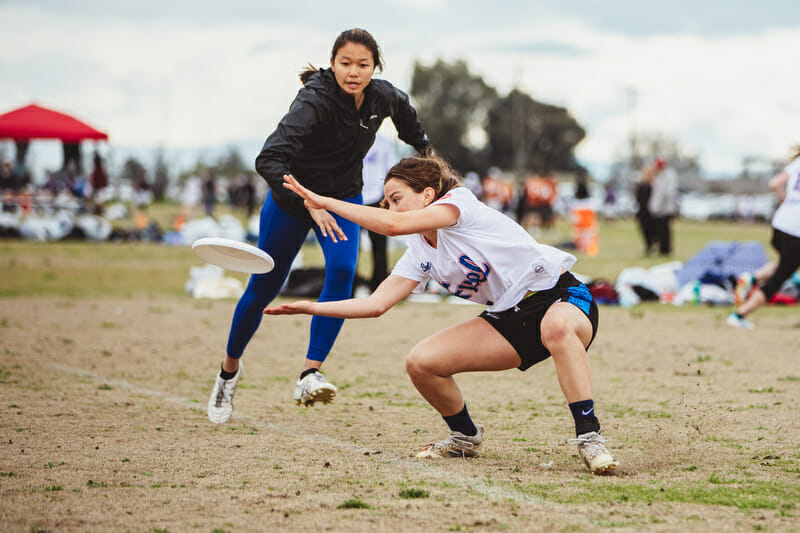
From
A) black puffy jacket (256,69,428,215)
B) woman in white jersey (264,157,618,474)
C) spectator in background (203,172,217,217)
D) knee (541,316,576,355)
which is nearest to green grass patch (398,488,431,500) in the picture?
woman in white jersey (264,157,618,474)

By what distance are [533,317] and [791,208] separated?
17.9ft

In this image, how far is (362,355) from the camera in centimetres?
818

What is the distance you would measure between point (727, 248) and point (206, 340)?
25.7ft

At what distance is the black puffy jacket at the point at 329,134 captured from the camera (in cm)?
471

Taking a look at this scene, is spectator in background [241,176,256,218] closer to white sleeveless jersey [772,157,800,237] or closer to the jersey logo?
white sleeveless jersey [772,157,800,237]

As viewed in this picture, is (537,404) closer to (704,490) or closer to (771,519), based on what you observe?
(704,490)

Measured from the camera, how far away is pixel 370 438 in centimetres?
488

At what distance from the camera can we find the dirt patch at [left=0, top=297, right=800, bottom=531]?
11.0 ft

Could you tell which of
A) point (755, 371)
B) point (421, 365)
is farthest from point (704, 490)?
point (755, 371)

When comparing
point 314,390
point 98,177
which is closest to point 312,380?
point 314,390

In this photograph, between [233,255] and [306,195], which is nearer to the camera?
[306,195]

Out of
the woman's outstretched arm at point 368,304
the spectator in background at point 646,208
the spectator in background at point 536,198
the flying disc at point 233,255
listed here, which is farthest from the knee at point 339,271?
the spectator in background at point 536,198

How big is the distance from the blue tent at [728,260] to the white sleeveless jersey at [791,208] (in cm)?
406

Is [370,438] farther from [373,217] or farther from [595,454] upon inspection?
[373,217]
